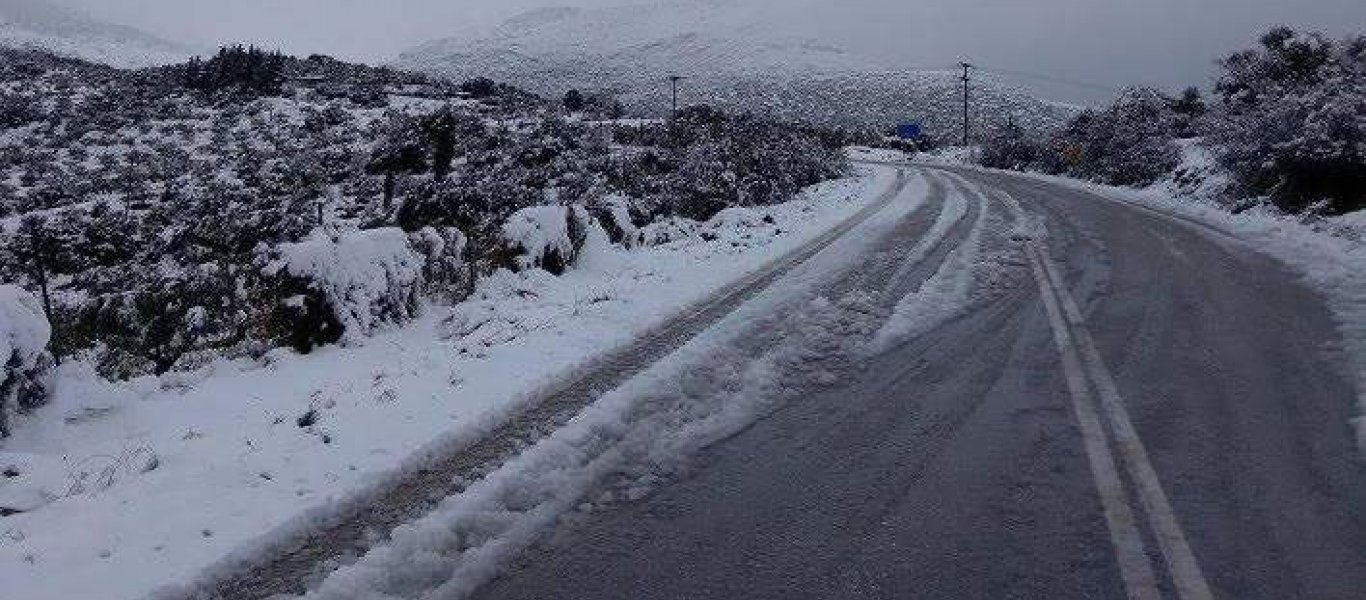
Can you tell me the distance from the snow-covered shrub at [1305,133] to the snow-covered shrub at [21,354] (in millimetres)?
17719

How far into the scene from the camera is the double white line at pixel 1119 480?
11.5ft

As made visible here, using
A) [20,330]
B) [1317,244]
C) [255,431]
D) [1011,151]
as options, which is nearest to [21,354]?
[20,330]

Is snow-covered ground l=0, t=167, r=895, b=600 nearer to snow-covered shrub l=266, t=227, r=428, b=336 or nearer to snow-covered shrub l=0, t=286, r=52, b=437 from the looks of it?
snow-covered shrub l=0, t=286, r=52, b=437

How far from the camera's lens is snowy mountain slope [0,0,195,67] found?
69369mm

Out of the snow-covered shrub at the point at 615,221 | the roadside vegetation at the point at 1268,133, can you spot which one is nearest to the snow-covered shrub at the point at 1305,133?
the roadside vegetation at the point at 1268,133

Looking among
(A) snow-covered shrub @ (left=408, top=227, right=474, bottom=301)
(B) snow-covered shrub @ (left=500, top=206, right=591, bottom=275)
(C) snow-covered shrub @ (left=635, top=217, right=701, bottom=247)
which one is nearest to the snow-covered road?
(A) snow-covered shrub @ (left=408, top=227, right=474, bottom=301)

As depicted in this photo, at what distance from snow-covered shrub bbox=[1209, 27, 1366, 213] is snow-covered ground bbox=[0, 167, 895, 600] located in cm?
1258

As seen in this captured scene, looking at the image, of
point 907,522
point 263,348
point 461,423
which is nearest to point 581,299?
point 263,348

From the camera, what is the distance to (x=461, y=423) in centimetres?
550

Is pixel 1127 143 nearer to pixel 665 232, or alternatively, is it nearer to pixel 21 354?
pixel 665 232

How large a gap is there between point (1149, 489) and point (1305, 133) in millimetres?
16086

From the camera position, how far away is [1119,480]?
4.46 metres

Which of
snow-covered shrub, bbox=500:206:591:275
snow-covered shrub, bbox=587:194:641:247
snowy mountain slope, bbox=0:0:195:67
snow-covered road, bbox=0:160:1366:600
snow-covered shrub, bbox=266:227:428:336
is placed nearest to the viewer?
snow-covered road, bbox=0:160:1366:600

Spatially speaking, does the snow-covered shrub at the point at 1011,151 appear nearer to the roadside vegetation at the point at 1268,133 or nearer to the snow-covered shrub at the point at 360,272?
the roadside vegetation at the point at 1268,133
